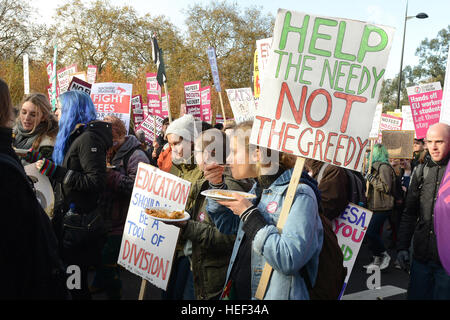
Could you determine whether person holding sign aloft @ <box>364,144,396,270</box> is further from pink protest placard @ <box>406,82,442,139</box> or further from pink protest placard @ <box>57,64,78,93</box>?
pink protest placard @ <box>57,64,78,93</box>

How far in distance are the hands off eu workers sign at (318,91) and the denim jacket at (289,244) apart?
27 cm

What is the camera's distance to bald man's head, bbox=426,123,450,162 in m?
3.37

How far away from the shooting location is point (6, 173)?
1677 millimetres

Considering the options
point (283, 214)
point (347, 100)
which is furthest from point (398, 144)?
point (283, 214)

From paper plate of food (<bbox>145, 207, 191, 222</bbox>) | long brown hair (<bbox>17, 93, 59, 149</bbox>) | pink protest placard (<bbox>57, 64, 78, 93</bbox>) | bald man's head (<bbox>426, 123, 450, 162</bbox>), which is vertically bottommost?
paper plate of food (<bbox>145, 207, 191, 222</bbox>)

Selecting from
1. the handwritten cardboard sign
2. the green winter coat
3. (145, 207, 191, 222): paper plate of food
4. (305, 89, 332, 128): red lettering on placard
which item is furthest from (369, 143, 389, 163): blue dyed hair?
(305, 89, 332, 128): red lettering on placard

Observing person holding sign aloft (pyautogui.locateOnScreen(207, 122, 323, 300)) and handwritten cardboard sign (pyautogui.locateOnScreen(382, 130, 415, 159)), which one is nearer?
person holding sign aloft (pyautogui.locateOnScreen(207, 122, 323, 300))

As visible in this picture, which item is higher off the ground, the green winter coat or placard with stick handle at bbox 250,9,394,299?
placard with stick handle at bbox 250,9,394,299

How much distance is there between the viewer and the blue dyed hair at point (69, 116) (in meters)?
3.42

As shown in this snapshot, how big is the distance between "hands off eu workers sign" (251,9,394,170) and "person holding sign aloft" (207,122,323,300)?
0.14m

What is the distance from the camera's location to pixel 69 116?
3.42 m

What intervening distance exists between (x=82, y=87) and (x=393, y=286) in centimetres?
530

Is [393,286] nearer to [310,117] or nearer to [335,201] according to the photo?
[335,201]

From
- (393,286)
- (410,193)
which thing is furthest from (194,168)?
(393,286)
